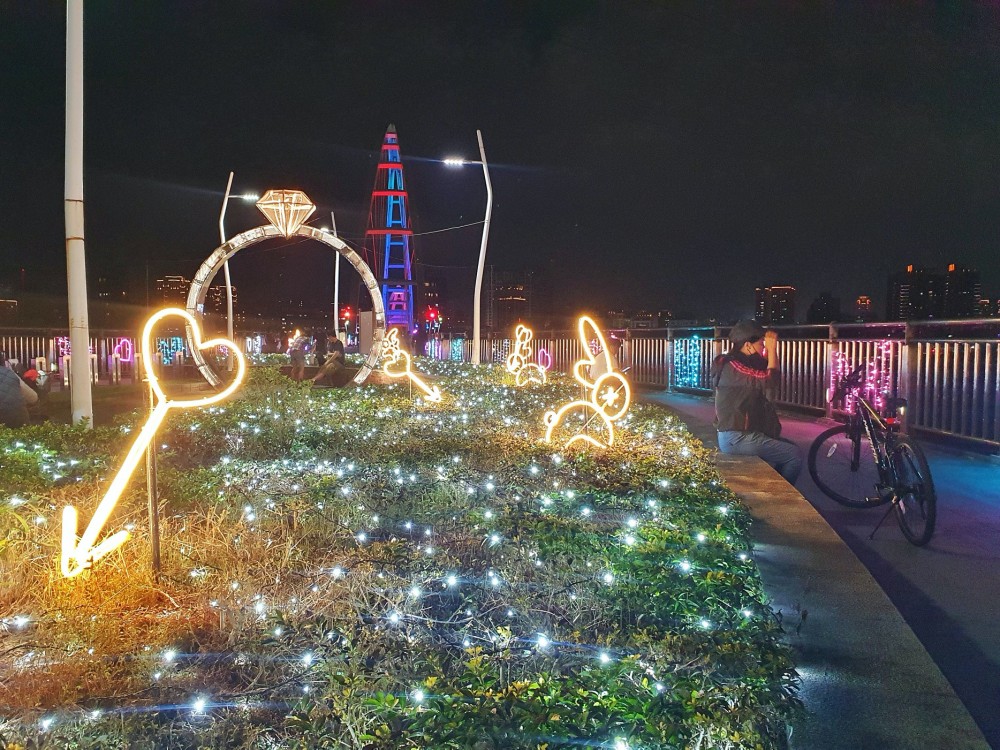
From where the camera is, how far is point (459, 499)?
19.5ft

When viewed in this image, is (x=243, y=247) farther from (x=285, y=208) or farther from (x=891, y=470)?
(x=891, y=470)

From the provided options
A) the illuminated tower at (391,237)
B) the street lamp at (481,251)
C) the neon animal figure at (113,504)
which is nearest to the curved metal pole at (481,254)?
the street lamp at (481,251)

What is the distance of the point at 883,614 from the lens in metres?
3.98

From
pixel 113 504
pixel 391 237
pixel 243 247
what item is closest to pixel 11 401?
pixel 243 247

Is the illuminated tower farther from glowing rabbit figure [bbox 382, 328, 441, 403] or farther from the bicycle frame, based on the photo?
the bicycle frame

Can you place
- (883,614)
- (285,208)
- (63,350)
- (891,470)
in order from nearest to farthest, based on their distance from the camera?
(883,614) → (891,470) → (285,208) → (63,350)

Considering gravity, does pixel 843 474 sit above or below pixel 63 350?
below

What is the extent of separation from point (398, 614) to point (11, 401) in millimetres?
8380

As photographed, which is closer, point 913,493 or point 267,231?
point 913,493

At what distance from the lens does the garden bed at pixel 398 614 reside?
265cm

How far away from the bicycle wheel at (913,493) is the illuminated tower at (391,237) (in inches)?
1786

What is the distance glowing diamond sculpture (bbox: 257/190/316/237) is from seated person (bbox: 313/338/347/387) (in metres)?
4.01

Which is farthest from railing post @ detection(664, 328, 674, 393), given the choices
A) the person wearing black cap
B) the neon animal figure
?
the neon animal figure

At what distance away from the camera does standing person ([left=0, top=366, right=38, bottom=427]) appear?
9.75 metres
